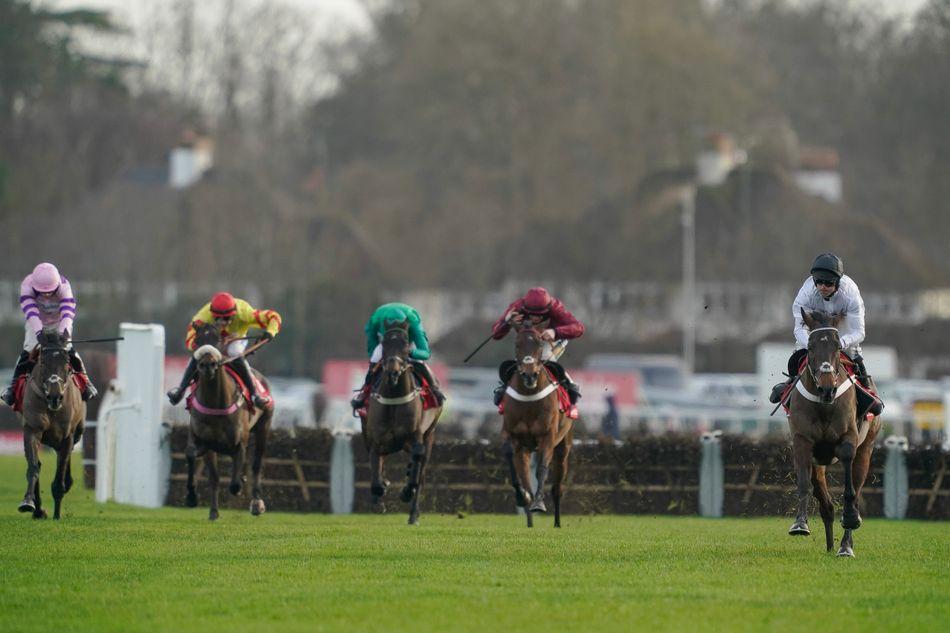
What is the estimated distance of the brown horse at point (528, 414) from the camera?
16812mm

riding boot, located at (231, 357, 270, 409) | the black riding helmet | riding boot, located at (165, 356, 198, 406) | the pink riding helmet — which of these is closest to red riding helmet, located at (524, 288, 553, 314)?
riding boot, located at (231, 357, 270, 409)

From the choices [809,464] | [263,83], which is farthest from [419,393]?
[263,83]

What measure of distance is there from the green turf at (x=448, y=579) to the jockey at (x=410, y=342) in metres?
1.41

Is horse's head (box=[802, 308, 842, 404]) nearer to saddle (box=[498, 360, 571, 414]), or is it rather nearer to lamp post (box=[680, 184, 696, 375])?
saddle (box=[498, 360, 571, 414])

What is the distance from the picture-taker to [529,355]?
16.8 m

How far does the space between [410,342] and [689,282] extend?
39.5 metres

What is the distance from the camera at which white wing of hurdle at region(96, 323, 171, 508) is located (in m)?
21.0

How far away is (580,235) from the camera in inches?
2552

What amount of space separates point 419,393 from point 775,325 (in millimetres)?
43175

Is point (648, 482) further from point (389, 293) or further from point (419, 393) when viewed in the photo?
point (389, 293)

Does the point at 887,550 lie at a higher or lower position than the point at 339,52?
lower

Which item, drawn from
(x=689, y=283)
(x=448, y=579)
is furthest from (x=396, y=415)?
(x=689, y=283)

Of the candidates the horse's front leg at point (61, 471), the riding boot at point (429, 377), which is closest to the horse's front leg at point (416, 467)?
the riding boot at point (429, 377)

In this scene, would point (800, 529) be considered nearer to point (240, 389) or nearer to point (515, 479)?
point (515, 479)
